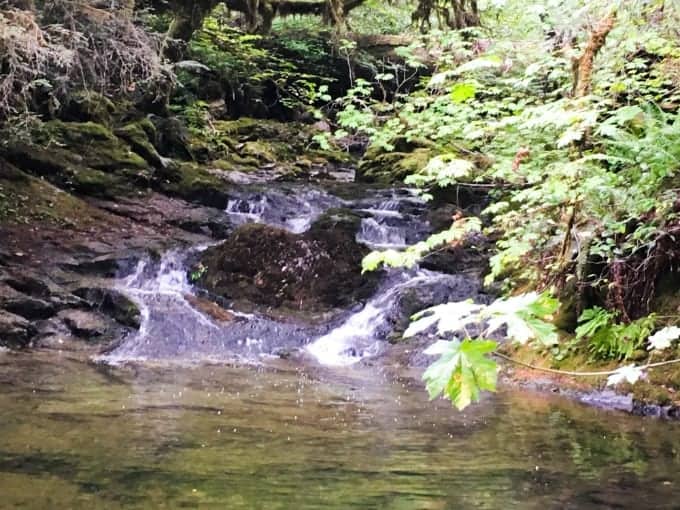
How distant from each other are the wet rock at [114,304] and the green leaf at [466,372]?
8.32m

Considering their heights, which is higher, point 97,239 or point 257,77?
point 257,77

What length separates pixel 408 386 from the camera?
7164mm

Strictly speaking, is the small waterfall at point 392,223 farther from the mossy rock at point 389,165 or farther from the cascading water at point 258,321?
the mossy rock at point 389,165

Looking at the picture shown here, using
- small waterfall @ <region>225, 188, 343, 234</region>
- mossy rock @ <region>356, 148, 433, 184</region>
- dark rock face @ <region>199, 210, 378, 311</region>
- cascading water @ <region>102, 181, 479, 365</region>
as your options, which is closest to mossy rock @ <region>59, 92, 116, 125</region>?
small waterfall @ <region>225, 188, 343, 234</region>

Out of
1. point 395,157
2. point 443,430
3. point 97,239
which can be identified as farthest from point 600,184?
point 395,157

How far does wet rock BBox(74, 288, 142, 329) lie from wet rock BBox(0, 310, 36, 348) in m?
1.12

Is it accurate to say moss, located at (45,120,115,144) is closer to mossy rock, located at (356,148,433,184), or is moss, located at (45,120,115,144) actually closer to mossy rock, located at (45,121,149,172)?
mossy rock, located at (45,121,149,172)

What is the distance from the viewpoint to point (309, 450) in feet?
14.2

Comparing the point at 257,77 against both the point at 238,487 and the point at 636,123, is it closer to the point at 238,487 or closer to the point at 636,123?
the point at 636,123

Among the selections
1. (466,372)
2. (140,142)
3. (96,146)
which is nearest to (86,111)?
(96,146)

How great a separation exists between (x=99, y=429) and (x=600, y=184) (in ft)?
14.6

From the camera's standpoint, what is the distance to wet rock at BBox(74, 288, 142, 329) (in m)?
9.84

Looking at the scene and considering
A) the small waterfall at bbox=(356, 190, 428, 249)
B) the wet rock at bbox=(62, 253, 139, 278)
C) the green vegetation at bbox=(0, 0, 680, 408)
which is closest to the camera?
the green vegetation at bbox=(0, 0, 680, 408)

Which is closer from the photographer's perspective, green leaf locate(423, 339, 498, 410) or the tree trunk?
green leaf locate(423, 339, 498, 410)
